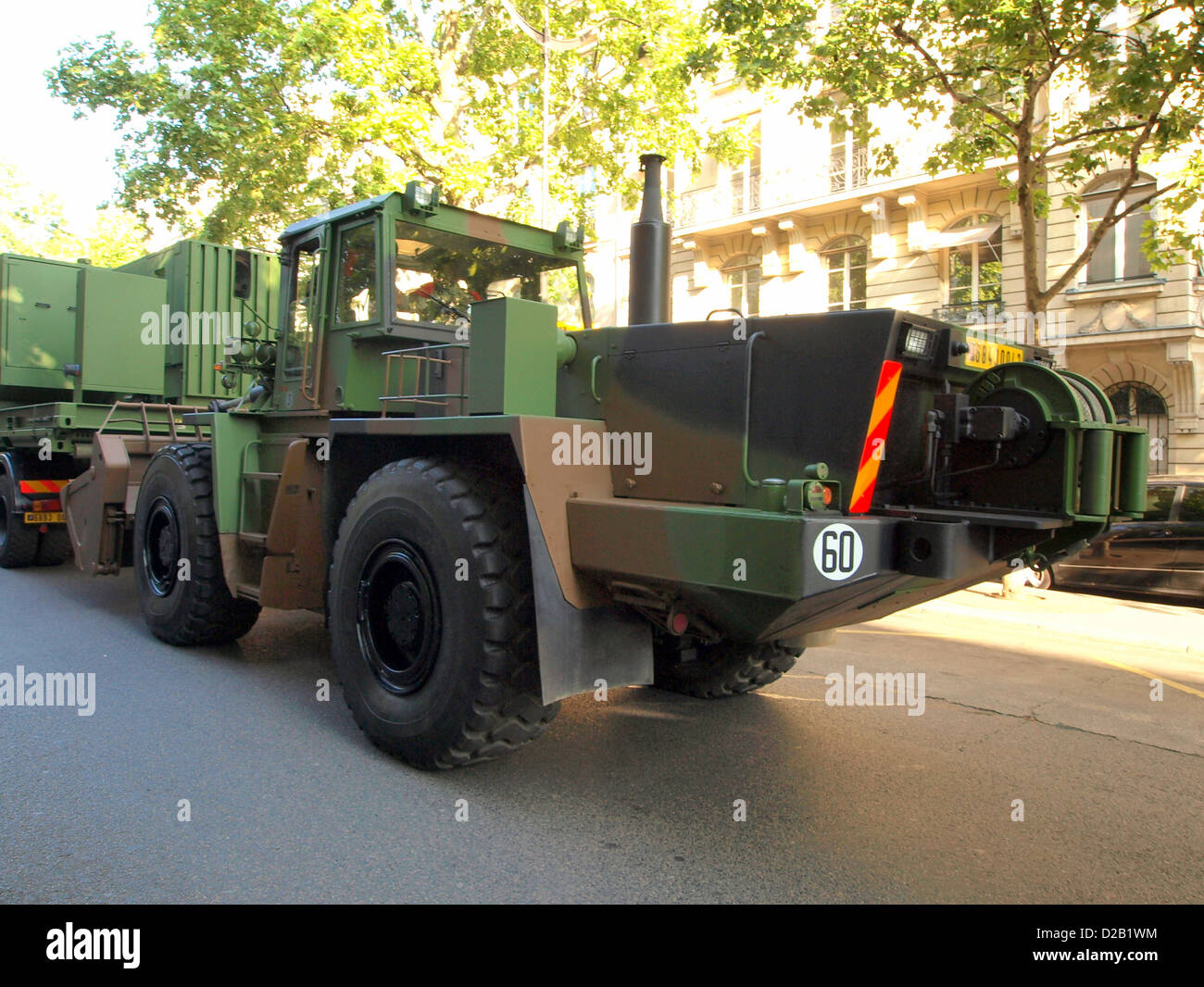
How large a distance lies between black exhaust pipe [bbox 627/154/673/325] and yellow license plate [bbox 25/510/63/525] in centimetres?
780

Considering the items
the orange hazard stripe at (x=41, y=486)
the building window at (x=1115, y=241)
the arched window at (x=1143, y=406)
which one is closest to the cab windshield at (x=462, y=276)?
the orange hazard stripe at (x=41, y=486)

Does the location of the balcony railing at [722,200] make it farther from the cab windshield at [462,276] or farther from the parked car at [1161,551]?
the cab windshield at [462,276]

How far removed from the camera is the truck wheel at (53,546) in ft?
33.8

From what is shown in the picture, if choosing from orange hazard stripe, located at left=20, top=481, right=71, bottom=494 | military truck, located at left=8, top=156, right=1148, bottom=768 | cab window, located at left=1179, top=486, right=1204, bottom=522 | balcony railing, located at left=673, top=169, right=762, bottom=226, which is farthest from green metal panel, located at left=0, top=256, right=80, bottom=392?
balcony railing, located at left=673, top=169, right=762, bottom=226

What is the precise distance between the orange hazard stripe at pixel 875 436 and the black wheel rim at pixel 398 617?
1.82 meters

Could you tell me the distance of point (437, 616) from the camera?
4.11 metres

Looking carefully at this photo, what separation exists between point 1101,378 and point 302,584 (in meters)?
17.7

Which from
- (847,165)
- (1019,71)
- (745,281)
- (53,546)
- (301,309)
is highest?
(847,165)

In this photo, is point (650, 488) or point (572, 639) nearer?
point (572, 639)

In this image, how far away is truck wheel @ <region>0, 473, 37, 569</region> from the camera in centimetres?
→ 1007

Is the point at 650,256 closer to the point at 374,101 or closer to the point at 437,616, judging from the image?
the point at 437,616

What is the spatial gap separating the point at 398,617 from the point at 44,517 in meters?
7.57

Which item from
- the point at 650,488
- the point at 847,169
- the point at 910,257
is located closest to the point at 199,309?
the point at 650,488

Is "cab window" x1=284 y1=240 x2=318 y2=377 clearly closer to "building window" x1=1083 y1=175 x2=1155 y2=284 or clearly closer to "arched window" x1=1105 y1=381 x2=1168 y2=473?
"building window" x1=1083 y1=175 x2=1155 y2=284
